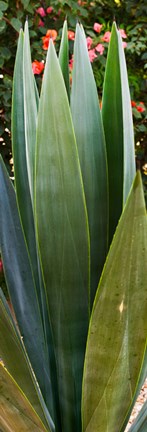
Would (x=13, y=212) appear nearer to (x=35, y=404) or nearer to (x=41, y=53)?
(x=35, y=404)

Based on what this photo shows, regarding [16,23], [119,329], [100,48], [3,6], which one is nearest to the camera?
[119,329]

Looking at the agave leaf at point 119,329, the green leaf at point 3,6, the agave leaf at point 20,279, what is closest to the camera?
the agave leaf at point 119,329

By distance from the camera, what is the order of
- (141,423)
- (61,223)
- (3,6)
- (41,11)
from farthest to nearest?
(41,11)
(3,6)
(141,423)
(61,223)

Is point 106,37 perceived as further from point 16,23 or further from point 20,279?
point 20,279

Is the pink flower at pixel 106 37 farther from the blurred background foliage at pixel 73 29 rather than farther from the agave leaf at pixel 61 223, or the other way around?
the agave leaf at pixel 61 223

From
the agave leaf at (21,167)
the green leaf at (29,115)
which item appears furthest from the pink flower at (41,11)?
the green leaf at (29,115)

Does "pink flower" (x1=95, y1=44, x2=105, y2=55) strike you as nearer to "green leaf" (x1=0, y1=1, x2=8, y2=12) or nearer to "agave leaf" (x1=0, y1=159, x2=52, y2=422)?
"green leaf" (x1=0, y1=1, x2=8, y2=12)

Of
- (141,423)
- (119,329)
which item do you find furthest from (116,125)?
(141,423)

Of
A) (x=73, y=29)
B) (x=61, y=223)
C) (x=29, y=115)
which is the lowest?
(x=61, y=223)

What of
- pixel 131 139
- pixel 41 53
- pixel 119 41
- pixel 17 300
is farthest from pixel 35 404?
pixel 41 53
